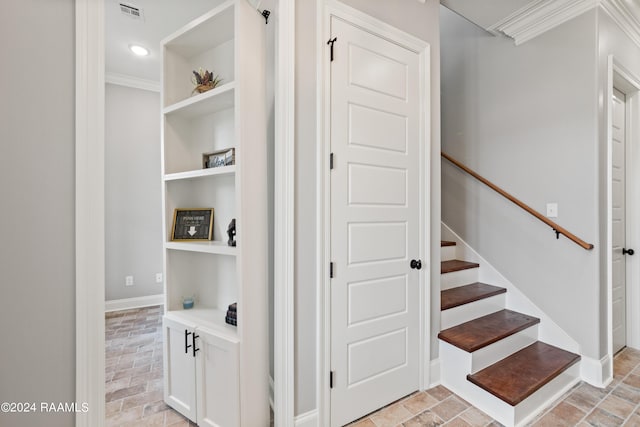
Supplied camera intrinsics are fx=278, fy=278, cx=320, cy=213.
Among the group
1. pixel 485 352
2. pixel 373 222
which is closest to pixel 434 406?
pixel 485 352

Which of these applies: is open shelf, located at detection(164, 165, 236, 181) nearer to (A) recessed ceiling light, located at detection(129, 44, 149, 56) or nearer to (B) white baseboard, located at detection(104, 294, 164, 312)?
(A) recessed ceiling light, located at detection(129, 44, 149, 56)

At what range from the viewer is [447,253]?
299 cm

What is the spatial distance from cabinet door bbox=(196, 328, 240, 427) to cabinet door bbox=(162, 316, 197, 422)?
3.0 inches

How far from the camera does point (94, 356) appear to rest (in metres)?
0.95

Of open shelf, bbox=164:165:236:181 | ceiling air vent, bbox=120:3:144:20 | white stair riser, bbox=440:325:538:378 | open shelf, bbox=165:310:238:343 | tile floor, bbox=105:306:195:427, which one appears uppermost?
ceiling air vent, bbox=120:3:144:20

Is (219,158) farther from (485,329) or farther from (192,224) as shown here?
(485,329)

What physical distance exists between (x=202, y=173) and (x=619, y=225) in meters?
3.50

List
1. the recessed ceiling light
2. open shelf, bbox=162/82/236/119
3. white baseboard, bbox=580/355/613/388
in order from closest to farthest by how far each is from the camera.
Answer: open shelf, bbox=162/82/236/119
white baseboard, bbox=580/355/613/388
the recessed ceiling light

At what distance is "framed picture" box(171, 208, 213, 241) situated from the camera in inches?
74.0

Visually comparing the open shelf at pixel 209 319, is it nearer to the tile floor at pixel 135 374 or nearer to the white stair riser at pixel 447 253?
the tile floor at pixel 135 374

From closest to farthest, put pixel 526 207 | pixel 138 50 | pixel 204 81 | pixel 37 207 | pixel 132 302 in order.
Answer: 1. pixel 37 207
2. pixel 204 81
3. pixel 526 207
4. pixel 138 50
5. pixel 132 302

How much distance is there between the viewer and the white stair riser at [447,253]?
295 centimetres

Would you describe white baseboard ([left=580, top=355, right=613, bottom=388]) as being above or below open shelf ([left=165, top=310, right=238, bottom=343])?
below

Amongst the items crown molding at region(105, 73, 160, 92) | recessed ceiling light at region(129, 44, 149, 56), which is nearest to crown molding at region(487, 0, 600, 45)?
recessed ceiling light at region(129, 44, 149, 56)
